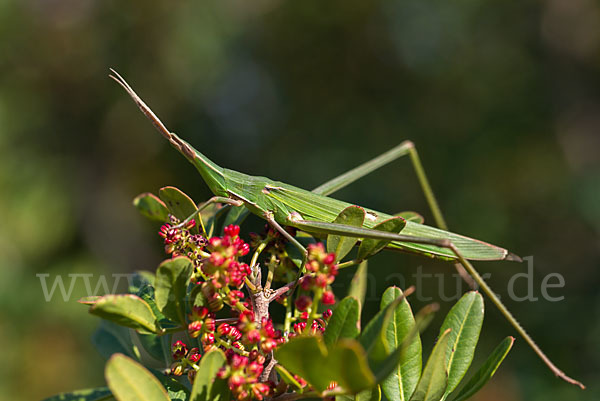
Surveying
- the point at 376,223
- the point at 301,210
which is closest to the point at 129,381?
the point at 301,210

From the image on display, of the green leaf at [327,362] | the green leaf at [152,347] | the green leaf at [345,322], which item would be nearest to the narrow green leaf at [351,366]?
the green leaf at [327,362]

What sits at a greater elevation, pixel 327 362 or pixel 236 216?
pixel 236 216

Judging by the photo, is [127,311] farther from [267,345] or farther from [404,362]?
[404,362]

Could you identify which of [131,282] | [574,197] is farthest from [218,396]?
[574,197]

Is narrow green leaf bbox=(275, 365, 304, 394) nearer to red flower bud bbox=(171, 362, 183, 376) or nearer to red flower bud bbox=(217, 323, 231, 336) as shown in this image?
red flower bud bbox=(217, 323, 231, 336)

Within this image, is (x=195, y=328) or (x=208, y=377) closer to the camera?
(x=208, y=377)

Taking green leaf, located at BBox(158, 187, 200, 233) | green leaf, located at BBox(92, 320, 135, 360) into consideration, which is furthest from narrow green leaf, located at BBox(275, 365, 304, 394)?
green leaf, located at BBox(92, 320, 135, 360)

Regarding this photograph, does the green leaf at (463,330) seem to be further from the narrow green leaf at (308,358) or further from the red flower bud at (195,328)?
the red flower bud at (195,328)
